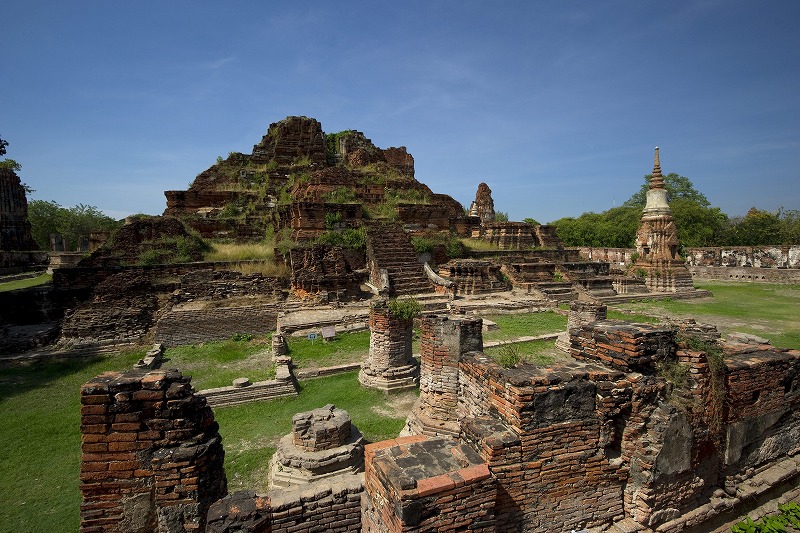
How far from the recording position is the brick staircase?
1566cm

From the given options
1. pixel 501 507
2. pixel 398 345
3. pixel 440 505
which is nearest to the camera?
pixel 440 505

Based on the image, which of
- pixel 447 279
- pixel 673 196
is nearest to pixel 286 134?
pixel 447 279

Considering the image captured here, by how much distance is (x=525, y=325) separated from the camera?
42.9 feet

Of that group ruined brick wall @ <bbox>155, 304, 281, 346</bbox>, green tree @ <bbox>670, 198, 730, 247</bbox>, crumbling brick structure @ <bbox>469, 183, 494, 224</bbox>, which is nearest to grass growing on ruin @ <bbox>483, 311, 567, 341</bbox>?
ruined brick wall @ <bbox>155, 304, 281, 346</bbox>

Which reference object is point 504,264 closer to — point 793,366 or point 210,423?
point 793,366

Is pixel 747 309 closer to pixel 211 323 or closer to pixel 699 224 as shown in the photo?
pixel 211 323

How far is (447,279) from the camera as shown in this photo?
53.3ft

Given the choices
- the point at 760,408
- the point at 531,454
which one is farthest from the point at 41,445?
the point at 760,408

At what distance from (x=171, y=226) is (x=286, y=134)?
11.3 meters

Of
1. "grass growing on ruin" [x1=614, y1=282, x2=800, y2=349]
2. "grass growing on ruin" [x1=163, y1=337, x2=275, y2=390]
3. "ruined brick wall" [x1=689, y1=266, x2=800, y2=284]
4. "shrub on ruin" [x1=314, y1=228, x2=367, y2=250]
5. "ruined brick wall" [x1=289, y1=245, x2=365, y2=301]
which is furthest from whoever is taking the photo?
"ruined brick wall" [x1=689, y1=266, x2=800, y2=284]

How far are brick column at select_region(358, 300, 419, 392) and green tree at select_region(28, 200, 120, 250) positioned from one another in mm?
41888

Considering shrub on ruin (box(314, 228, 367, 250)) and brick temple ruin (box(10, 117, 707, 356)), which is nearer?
brick temple ruin (box(10, 117, 707, 356))

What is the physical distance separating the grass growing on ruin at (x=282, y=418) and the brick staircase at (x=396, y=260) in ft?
22.6

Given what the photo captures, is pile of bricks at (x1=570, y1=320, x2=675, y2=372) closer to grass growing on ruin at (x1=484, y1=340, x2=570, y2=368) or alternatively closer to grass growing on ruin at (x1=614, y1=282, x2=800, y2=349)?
grass growing on ruin at (x1=484, y1=340, x2=570, y2=368)
